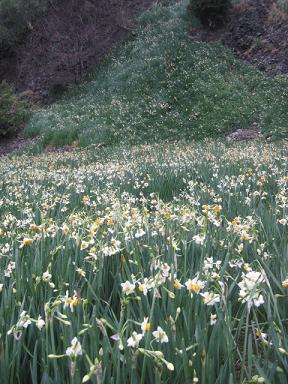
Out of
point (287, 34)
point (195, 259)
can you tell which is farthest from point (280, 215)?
point (287, 34)

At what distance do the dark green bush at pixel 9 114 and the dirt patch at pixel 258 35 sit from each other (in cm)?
820

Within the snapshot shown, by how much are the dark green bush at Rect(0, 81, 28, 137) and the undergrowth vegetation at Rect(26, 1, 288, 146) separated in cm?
82

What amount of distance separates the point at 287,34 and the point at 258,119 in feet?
15.9

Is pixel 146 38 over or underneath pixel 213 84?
over

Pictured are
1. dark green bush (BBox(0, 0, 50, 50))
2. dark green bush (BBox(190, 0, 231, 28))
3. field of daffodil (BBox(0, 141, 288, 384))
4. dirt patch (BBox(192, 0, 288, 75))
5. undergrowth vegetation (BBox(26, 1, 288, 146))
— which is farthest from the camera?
dark green bush (BBox(0, 0, 50, 50))

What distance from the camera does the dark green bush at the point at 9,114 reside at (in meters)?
16.0

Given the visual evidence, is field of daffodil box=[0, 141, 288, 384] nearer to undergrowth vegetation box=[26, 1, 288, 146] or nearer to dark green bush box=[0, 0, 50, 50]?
undergrowth vegetation box=[26, 1, 288, 146]

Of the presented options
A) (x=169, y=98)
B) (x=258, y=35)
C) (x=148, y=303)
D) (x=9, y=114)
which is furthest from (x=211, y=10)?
(x=148, y=303)

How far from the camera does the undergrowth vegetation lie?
12031 mm

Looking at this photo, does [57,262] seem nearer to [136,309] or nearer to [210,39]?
[136,309]

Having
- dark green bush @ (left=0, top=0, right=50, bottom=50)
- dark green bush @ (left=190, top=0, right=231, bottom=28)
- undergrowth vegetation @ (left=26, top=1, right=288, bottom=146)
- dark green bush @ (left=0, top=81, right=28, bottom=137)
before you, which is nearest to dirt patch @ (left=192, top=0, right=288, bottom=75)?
dark green bush @ (left=190, top=0, right=231, bottom=28)

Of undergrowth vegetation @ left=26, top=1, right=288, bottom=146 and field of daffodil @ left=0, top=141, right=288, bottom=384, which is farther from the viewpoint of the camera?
undergrowth vegetation @ left=26, top=1, right=288, bottom=146

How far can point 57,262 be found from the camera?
1.84 m

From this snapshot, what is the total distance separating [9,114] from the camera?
53.8 ft
